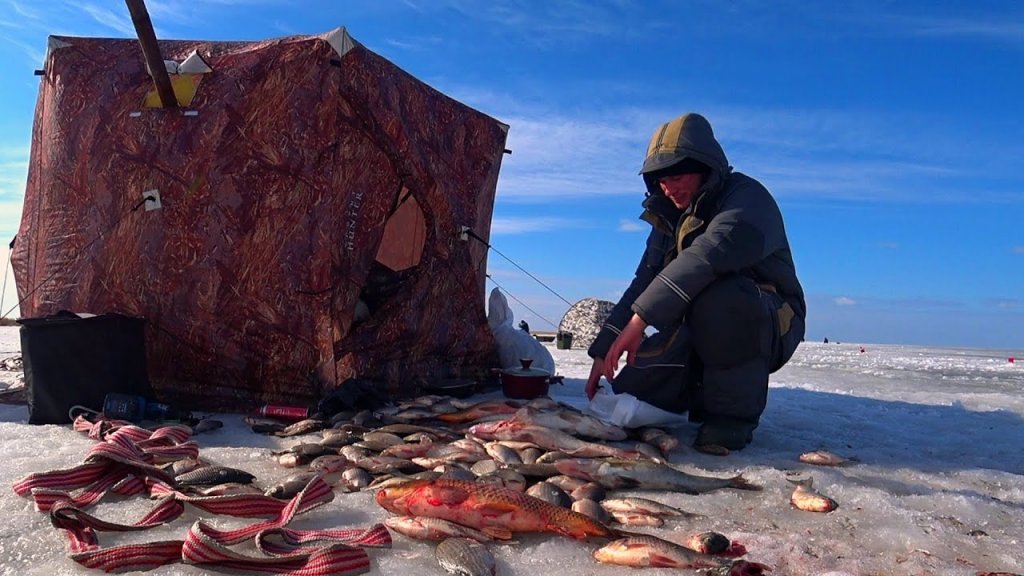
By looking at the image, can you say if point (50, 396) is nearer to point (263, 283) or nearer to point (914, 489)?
point (263, 283)

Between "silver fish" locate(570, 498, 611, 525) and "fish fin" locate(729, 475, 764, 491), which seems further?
"fish fin" locate(729, 475, 764, 491)

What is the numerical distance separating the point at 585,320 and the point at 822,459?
11.9 meters

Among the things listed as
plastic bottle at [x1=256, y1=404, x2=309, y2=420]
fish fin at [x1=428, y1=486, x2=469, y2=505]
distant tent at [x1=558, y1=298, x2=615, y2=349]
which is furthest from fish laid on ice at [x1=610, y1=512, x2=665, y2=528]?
distant tent at [x1=558, y1=298, x2=615, y2=349]

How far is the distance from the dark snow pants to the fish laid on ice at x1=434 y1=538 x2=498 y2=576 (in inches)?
79.2

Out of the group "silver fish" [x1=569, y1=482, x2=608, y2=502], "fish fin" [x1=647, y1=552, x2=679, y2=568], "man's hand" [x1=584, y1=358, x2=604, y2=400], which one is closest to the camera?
"fish fin" [x1=647, y1=552, x2=679, y2=568]

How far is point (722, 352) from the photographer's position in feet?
12.1

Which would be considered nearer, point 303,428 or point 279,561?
point 279,561

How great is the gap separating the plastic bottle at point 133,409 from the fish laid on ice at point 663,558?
3.16m

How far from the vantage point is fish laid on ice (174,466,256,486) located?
269 centimetres

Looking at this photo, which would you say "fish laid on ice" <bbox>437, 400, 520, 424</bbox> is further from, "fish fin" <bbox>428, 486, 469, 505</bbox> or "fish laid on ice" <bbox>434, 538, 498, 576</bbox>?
"fish laid on ice" <bbox>434, 538, 498, 576</bbox>

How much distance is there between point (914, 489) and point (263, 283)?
3.82 metres

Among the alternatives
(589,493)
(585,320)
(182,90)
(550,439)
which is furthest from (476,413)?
(585,320)

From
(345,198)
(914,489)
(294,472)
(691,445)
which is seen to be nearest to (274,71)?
(345,198)

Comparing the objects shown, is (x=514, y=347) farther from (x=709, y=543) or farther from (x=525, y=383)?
(x=709, y=543)
